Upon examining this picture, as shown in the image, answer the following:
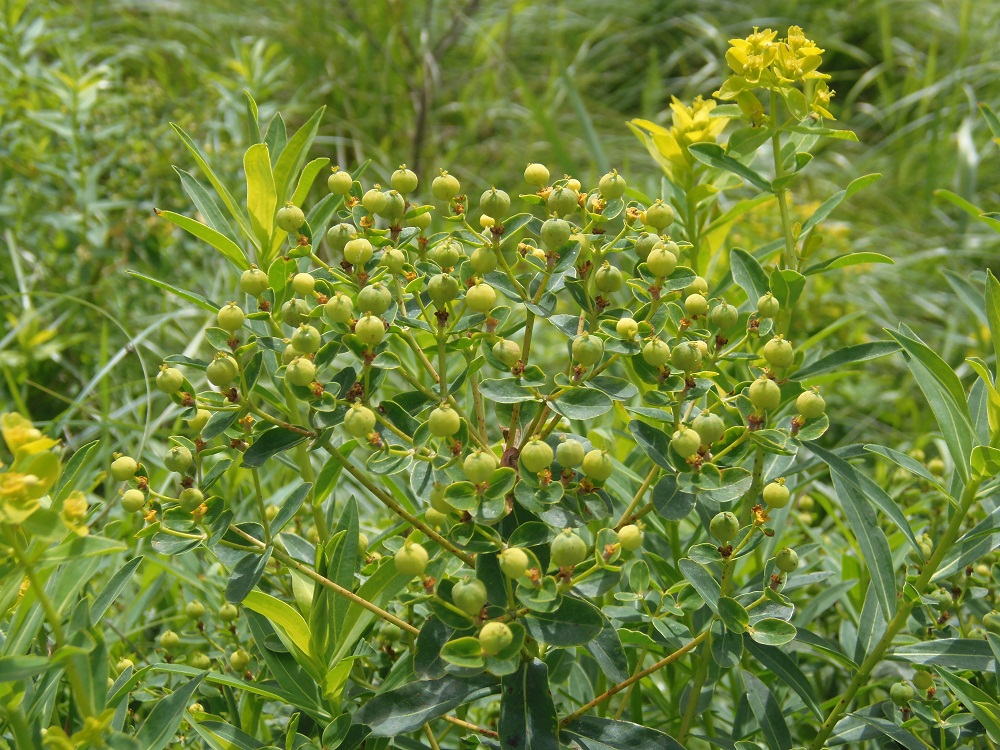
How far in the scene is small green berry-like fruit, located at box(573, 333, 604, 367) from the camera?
100 cm

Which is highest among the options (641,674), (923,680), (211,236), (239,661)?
(211,236)

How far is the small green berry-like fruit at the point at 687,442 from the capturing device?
98 cm

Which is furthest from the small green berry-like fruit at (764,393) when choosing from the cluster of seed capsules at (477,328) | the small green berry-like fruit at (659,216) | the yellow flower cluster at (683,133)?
the yellow flower cluster at (683,133)

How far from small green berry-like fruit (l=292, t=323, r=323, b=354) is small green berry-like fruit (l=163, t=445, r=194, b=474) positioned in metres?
0.18

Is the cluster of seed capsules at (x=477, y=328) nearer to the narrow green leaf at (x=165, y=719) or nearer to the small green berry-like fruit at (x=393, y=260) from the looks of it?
the small green berry-like fruit at (x=393, y=260)

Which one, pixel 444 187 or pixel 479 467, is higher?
pixel 444 187

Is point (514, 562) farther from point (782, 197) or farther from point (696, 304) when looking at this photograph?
point (782, 197)

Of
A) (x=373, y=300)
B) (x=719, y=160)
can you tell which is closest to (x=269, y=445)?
(x=373, y=300)

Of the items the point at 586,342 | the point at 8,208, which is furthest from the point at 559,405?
the point at 8,208

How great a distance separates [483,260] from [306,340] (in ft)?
0.74

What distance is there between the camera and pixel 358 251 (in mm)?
1048

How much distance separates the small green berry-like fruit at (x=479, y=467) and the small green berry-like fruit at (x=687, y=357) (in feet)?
0.79

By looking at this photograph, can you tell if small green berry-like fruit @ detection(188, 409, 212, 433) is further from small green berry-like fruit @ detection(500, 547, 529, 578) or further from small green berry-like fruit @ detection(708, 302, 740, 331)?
small green berry-like fruit @ detection(708, 302, 740, 331)

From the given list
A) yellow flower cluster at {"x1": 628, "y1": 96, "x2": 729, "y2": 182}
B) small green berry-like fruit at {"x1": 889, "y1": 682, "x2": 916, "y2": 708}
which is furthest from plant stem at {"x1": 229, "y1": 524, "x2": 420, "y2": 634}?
yellow flower cluster at {"x1": 628, "y1": 96, "x2": 729, "y2": 182}
